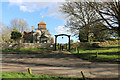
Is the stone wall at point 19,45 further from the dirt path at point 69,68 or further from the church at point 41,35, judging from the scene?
the dirt path at point 69,68

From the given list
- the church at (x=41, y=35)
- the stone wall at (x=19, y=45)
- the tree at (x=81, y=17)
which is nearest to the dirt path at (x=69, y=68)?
the tree at (x=81, y=17)

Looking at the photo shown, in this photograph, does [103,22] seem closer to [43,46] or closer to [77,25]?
[77,25]

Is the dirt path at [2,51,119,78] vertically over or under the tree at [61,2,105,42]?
under

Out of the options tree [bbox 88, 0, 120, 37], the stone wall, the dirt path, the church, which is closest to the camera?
the dirt path

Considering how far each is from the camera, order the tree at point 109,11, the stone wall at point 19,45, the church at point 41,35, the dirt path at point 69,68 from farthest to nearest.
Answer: the church at point 41,35 → the stone wall at point 19,45 → the tree at point 109,11 → the dirt path at point 69,68

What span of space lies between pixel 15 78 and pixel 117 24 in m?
15.6

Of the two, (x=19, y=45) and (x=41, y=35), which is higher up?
(x=41, y=35)

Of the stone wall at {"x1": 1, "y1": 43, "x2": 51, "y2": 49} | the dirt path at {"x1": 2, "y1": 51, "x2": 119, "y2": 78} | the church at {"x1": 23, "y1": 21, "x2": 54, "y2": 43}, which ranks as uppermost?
the church at {"x1": 23, "y1": 21, "x2": 54, "y2": 43}

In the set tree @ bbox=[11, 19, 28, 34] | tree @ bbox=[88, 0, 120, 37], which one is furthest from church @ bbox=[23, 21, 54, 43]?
tree @ bbox=[88, 0, 120, 37]

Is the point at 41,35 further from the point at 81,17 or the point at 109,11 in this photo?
the point at 109,11

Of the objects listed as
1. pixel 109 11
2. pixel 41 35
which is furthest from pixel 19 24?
pixel 109 11

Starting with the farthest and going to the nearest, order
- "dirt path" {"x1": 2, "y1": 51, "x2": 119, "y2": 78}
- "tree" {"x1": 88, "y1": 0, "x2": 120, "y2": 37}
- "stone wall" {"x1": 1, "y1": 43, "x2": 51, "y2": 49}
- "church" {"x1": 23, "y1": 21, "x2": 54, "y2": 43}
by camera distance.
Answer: "church" {"x1": 23, "y1": 21, "x2": 54, "y2": 43} → "stone wall" {"x1": 1, "y1": 43, "x2": 51, "y2": 49} → "tree" {"x1": 88, "y1": 0, "x2": 120, "y2": 37} → "dirt path" {"x1": 2, "y1": 51, "x2": 119, "y2": 78}

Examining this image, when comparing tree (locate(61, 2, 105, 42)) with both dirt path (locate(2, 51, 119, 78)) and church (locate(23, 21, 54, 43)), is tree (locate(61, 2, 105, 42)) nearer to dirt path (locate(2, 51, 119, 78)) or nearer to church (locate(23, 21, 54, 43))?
dirt path (locate(2, 51, 119, 78))

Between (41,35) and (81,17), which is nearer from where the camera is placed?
(81,17)
